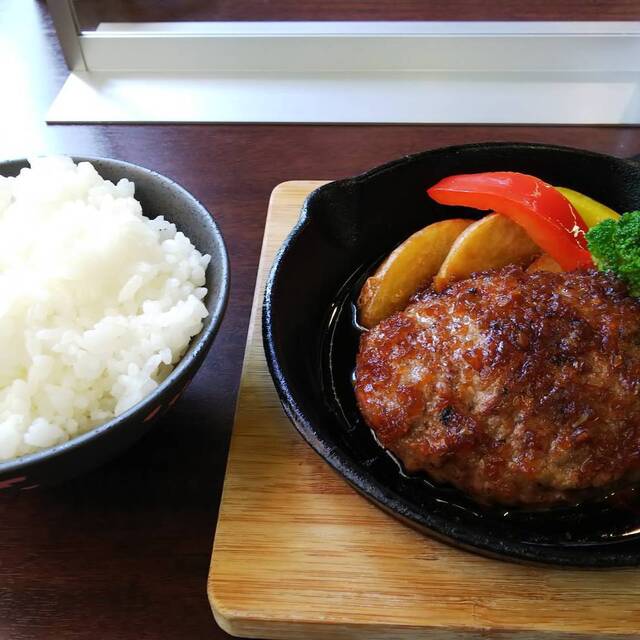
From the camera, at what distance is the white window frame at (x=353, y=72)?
2.95 metres

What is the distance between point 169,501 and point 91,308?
518mm

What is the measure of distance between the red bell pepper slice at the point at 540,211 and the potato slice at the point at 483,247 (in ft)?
0.09

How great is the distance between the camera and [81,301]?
1589 mm

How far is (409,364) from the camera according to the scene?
5.04 feet

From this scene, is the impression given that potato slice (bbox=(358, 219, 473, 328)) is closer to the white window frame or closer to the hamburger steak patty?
the hamburger steak patty

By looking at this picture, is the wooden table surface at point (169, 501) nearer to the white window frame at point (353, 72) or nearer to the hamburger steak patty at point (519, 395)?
the white window frame at point (353, 72)

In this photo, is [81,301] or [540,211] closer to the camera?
[81,301]

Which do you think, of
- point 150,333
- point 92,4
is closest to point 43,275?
point 150,333

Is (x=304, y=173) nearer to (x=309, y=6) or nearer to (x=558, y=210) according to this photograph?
(x=309, y=6)

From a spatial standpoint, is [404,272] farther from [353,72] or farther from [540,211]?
[353,72]

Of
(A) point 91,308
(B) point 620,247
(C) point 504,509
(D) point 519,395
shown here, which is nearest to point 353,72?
(B) point 620,247

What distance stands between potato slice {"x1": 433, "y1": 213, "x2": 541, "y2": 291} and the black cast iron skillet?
0.83 feet

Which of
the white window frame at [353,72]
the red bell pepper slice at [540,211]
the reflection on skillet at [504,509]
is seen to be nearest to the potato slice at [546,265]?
the red bell pepper slice at [540,211]

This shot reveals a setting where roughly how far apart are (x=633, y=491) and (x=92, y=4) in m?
2.85
